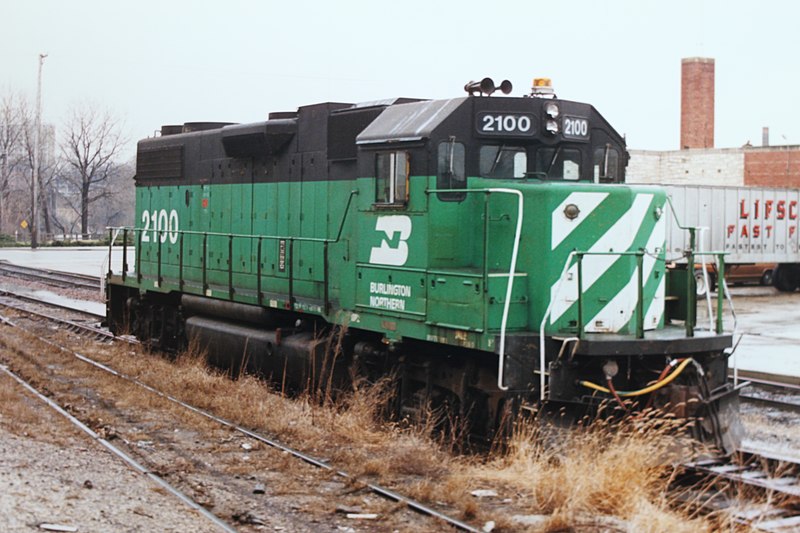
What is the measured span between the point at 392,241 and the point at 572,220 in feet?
6.11

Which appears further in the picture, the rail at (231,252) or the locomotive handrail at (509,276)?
the rail at (231,252)

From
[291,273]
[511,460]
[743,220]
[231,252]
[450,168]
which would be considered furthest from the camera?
[743,220]

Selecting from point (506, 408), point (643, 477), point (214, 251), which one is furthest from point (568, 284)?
point (214, 251)

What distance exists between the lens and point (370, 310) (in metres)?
9.91

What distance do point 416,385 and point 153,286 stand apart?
6676mm

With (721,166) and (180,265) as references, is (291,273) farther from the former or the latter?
(721,166)

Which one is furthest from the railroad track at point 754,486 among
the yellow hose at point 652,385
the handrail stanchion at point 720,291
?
the handrail stanchion at point 720,291

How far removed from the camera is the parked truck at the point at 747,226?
29875mm

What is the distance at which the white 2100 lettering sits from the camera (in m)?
15.3

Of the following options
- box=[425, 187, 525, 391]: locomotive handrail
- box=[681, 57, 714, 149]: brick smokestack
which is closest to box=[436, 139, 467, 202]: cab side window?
box=[425, 187, 525, 391]: locomotive handrail

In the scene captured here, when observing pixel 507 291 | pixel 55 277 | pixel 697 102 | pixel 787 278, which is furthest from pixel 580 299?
pixel 697 102

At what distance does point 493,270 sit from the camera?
8773 mm

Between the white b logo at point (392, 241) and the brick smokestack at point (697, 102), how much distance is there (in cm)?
3860

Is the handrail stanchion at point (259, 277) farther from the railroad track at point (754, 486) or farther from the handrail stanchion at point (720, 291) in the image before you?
the railroad track at point (754, 486)
